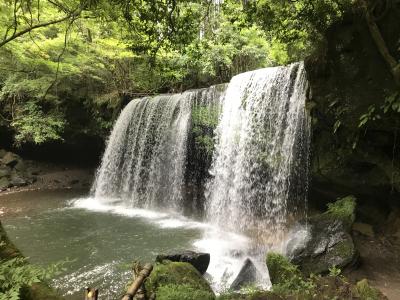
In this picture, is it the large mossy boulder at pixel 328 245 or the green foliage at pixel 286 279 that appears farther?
the large mossy boulder at pixel 328 245

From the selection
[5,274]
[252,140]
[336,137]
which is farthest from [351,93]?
[5,274]

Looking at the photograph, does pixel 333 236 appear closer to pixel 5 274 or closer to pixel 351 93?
pixel 351 93

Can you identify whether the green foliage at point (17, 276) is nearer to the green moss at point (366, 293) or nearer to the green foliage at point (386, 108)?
the green moss at point (366, 293)

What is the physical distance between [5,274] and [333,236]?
512 cm

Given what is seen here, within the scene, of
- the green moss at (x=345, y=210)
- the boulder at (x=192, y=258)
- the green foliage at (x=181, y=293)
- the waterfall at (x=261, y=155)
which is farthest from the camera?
the waterfall at (x=261, y=155)

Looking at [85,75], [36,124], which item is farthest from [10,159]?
[85,75]

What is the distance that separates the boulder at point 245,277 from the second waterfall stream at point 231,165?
188 millimetres

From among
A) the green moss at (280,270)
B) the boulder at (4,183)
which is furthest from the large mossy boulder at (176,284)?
the boulder at (4,183)

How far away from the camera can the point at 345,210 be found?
254 inches

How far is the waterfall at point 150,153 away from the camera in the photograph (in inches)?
442

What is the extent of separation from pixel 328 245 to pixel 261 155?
312 centimetres

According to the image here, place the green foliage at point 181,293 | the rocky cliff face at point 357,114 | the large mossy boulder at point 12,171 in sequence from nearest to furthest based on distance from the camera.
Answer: the green foliage at point 181,293, the rocky cliff face at point 357,114, the large mossy boulder at point 12,171

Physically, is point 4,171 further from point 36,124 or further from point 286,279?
point 286,279

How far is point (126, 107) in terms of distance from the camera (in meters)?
13.3
